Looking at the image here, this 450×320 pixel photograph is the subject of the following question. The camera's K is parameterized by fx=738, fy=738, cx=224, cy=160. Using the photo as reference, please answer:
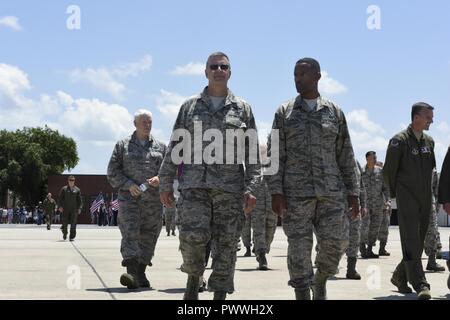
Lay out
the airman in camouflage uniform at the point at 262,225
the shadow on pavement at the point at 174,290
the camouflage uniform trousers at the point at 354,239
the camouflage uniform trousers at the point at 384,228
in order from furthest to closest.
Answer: the camouflage uniform trousers at the point at 384,228
the airman in camouflage uniform at the point at 262,225
the camouflage uniform trousers at the point at 354,239
the shadow on pavement at the point at 174,290

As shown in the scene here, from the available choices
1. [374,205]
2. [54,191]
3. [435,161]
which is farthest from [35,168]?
[435,161]

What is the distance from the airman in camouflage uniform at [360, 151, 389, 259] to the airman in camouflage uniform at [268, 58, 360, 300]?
27.1ft

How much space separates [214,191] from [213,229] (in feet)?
1.05

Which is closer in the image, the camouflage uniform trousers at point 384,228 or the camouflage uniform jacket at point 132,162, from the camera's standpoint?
the camouflage uniform jacket at point 132,162

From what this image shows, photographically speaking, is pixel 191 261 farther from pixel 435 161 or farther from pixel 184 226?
pixel 435 161

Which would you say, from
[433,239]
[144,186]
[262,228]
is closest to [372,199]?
[433,239]

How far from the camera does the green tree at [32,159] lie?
276 feet

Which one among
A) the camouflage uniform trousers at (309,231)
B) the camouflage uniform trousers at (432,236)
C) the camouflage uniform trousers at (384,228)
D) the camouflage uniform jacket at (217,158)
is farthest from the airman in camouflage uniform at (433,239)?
the camouflage uniform jacket at (217,158)

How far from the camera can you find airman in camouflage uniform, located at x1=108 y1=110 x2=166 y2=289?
340 inches

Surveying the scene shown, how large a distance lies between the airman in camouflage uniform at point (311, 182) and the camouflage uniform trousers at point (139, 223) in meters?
2.86

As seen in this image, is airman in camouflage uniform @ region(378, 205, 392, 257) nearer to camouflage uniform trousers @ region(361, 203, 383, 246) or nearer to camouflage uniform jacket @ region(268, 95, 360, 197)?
camouflage uniform trousers @ region(361, 203, 383, 246)

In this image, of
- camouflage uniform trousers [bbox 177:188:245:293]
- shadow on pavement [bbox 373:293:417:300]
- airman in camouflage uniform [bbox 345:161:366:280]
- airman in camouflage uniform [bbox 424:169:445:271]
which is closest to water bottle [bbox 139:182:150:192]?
camouflage uniform trousers [bbox 177:188:245:293]

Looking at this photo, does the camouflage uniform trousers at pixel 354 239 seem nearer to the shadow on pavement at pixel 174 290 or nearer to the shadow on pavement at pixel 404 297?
the shadow on pavement at pixel 404 297

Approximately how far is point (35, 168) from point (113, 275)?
77.7 meters
